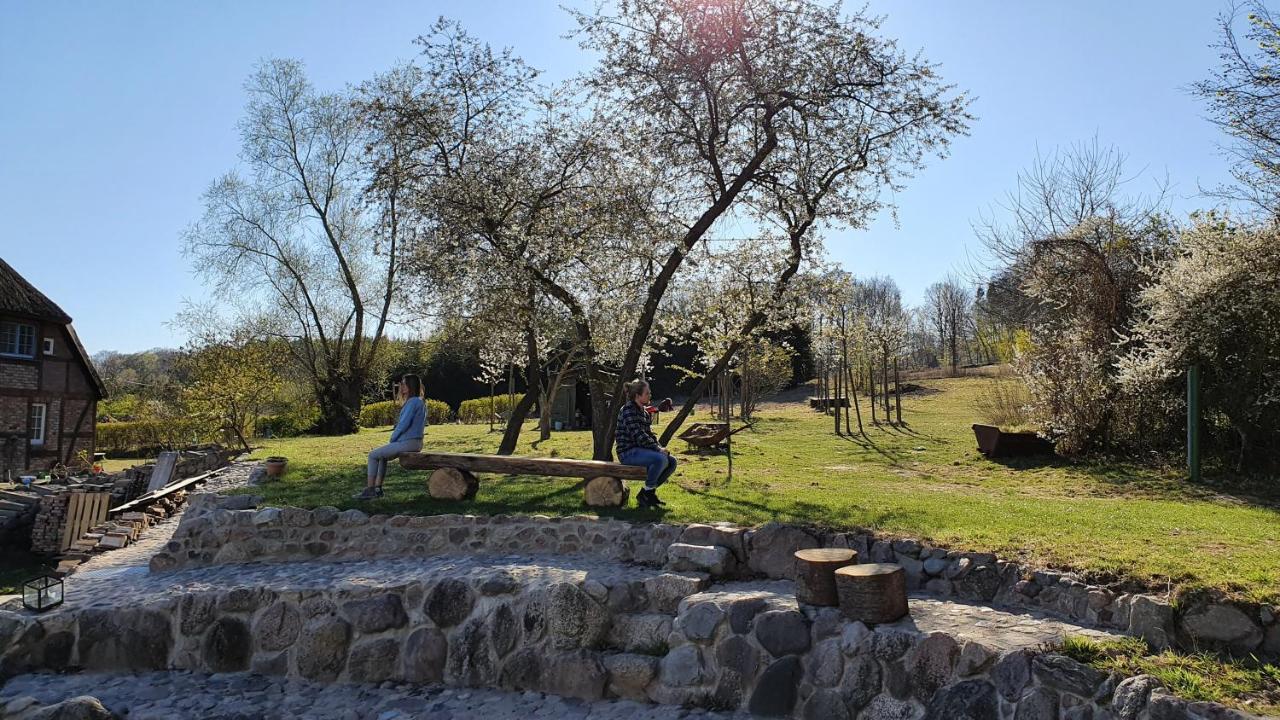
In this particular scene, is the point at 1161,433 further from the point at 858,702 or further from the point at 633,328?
the point at 858,702

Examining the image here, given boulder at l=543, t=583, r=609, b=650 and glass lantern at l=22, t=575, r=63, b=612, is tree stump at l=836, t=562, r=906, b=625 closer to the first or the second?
boulder at l=543, t=583, r=609, b=650

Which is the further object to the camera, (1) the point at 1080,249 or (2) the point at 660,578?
(1) the point at 1080,249

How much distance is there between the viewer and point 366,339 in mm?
32719

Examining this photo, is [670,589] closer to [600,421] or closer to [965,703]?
[965,703]

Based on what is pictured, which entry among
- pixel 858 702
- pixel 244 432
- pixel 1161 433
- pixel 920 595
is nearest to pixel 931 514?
pixel 920 595

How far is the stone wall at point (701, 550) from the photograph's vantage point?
491 cm

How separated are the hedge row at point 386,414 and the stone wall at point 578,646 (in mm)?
24615

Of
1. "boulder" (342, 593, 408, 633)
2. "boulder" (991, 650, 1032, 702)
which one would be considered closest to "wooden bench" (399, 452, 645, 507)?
"boulder" (342, 593, 408, 633)

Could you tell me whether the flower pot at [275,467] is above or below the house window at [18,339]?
below

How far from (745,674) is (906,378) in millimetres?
33430

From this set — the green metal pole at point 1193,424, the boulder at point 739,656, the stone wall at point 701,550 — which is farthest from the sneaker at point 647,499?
the green metal pole at point 1193,424

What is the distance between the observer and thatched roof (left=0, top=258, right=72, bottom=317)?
2247 cm

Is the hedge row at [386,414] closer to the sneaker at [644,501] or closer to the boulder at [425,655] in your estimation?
the sneaker at [644,501]

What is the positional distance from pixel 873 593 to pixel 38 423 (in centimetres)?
2678
